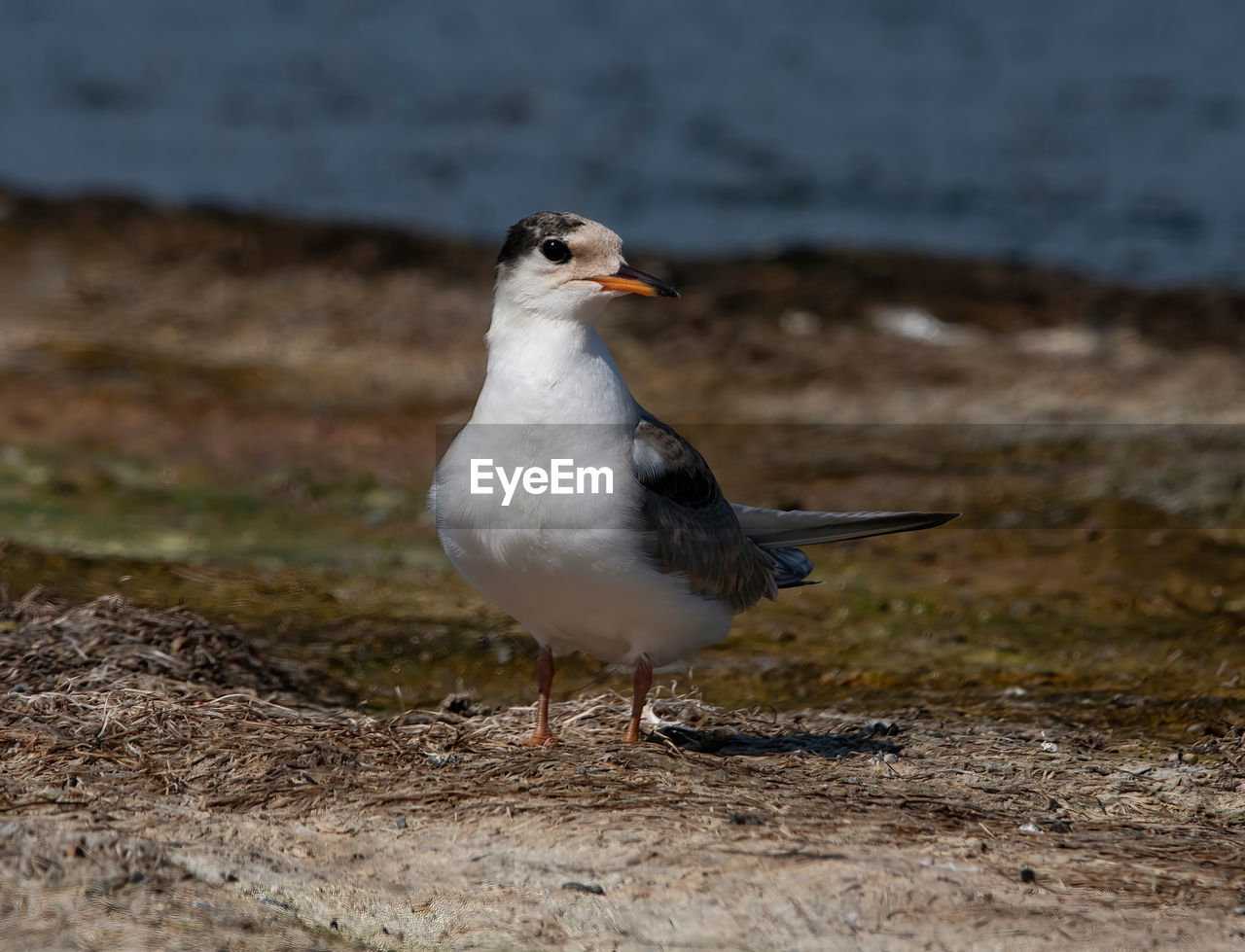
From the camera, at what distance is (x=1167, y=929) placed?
15.2 ft

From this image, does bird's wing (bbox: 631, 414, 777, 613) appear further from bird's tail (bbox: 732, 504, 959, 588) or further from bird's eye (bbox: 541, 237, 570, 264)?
bird's eye (bbox: 541, 237, 570, 264)

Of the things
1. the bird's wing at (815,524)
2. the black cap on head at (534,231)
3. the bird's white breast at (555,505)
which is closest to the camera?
the bird's white breast at (555,505)

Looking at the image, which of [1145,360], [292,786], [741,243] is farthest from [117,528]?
[741,243]

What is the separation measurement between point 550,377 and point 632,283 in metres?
0.50

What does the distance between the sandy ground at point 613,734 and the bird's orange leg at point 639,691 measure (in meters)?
0.19

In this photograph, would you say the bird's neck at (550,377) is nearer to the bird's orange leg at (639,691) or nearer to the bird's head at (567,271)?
the bird's head at (567,271)

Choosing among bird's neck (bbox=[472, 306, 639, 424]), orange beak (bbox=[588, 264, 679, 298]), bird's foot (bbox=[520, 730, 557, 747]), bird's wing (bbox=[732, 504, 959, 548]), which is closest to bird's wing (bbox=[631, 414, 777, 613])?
bird's neck (bbox=[472, 306, 639, 424])

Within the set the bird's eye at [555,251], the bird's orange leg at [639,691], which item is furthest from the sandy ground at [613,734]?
the bird's eye at [555,251]

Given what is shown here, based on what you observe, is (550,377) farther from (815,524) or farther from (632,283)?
(815,524)

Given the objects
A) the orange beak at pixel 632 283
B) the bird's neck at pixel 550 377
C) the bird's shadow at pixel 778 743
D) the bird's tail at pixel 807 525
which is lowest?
the bird's shadow at pixel 778 743

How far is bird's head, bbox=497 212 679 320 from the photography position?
231 inches

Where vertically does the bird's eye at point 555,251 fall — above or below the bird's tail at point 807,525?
above

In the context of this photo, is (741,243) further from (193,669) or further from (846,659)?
(193,669)

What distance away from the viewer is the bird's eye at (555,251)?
233 inches
